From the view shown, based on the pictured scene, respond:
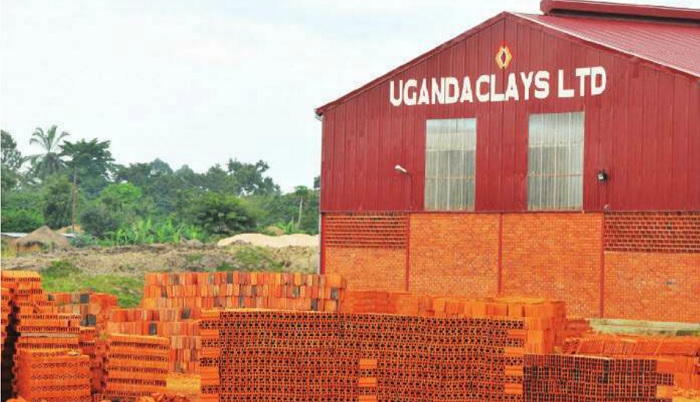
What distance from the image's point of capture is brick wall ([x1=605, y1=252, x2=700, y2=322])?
3678cm

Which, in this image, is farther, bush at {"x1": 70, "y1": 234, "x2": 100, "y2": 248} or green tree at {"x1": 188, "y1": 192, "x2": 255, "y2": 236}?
green tree at {"x1": 188, "y1": 192, "x2": 255, "y2": 236}

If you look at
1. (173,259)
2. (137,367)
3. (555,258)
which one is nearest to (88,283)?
(173,259)

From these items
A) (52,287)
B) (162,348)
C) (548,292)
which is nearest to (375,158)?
(548,292)

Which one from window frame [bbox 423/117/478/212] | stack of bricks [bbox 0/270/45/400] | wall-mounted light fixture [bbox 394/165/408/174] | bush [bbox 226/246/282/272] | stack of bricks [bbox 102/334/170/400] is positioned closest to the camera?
stack of bricks [bbox 0/270/45/400]

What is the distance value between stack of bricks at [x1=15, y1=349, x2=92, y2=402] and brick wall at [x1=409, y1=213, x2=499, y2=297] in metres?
20.1

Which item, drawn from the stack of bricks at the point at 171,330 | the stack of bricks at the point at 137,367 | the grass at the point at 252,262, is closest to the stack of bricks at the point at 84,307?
the stack of bricks at the point at 171,330

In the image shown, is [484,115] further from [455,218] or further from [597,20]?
[597,20]

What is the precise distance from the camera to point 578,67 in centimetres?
3938

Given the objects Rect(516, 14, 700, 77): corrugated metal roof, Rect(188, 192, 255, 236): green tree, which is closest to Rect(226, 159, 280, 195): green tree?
Rect(188, 192, 255, 236): green tree

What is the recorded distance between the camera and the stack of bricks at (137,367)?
77.2 ft

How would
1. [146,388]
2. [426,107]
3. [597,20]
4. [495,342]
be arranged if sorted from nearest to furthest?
1. [495,342]
2. [146,388]
3. [426,107]
4. [597,20]

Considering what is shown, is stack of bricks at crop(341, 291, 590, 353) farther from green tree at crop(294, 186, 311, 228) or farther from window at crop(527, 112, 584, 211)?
green tree at crop(294, 186, 311, 228)

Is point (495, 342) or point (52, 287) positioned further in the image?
point (52, 287)

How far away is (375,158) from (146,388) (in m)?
21.6
